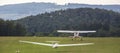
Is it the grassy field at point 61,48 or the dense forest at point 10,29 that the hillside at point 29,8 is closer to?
the dense forest at point 10,29

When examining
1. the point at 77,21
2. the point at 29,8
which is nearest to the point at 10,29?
the point at 29,8

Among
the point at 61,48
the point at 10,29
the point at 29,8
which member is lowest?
the point at 61,48

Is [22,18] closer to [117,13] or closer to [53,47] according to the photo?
[53,47]

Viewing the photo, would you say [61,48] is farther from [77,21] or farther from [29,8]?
[29,8]

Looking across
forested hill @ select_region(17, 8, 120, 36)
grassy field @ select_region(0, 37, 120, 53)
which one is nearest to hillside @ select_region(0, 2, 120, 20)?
forested hill @ select_region(17, 8, 120, 36)

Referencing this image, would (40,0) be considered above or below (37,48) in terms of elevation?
above

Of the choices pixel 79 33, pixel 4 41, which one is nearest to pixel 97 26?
pixel 79 33
